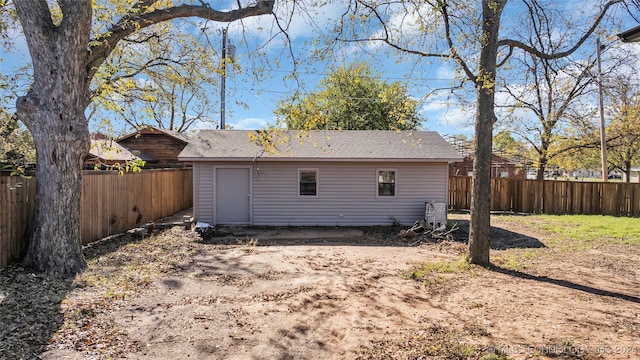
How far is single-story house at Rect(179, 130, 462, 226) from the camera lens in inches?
467

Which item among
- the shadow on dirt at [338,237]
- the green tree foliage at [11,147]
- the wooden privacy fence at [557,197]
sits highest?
the green tree foliage at [11,147]

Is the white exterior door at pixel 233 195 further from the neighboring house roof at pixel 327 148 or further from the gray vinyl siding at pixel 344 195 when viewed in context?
the neighboring house roof at pixel 327 148

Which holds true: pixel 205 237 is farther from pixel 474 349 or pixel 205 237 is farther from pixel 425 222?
pixel 474 349

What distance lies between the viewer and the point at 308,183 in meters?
12.2

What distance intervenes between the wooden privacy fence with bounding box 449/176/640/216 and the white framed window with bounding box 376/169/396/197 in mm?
6265

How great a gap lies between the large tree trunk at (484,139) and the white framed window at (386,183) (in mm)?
5040

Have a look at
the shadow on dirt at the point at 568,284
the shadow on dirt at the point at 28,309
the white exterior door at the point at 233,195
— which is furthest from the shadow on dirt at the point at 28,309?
the shadow on dirt at the point at 568,284

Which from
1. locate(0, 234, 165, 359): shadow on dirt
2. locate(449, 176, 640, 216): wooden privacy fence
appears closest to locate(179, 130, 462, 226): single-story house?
locate(449, 176, 640, 216): wooden privacy fence

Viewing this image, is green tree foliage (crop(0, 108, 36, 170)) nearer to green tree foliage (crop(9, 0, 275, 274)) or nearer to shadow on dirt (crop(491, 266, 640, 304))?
green tree foliage (crop(9, 0, 275, 274))

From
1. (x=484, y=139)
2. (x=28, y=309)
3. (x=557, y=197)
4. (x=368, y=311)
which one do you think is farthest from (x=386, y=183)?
(x=28, y=309)

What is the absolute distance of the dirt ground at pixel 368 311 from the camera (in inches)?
141

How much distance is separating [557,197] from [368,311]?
15186 mm

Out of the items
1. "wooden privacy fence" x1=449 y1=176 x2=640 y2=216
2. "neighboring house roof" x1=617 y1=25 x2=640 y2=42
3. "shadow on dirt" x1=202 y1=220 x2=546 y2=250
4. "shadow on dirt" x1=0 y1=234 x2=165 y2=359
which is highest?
"neighboring house roof" x1=617 y1=25 x2=640 y2=42

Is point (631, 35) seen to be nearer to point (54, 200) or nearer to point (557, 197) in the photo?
point (54, 200)
